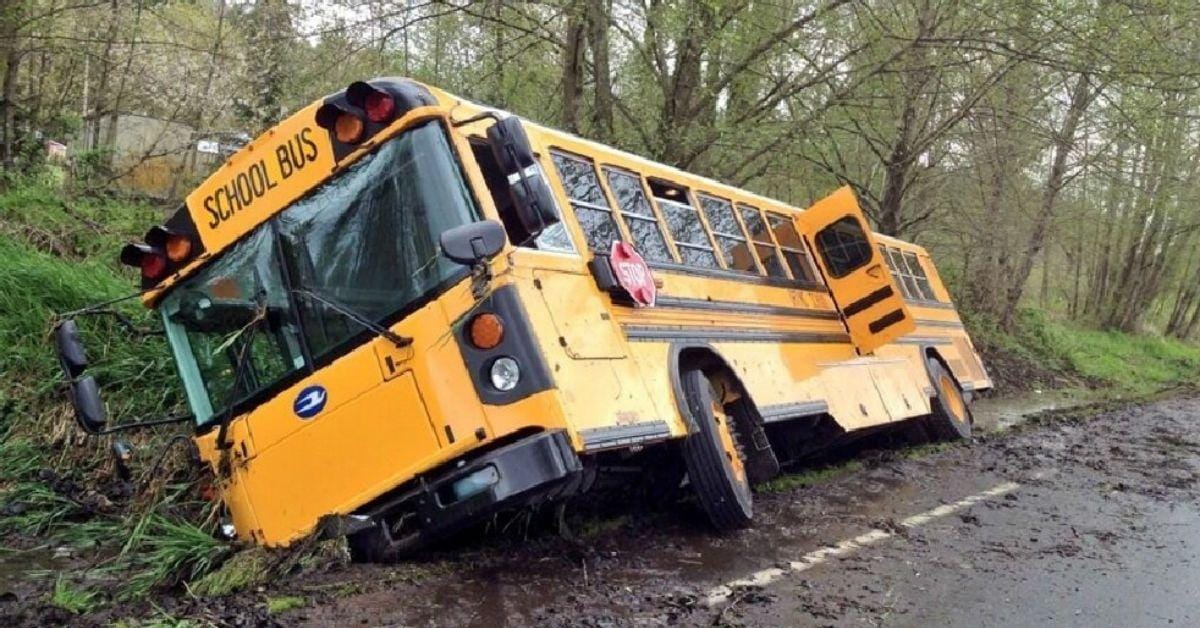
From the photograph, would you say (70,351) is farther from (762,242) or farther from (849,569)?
(762,242)

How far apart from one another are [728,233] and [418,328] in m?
3.58

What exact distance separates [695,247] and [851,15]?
736 cm

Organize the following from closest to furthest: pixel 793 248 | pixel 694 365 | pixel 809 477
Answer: pixel 694 365 → pixel 809 477 → pixel 793 248

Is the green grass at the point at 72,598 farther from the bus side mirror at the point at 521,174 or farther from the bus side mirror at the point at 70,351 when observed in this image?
the bus side mirror at the point at 521,174

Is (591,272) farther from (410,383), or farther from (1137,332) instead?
(1137,332)

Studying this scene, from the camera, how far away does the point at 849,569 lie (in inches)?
207

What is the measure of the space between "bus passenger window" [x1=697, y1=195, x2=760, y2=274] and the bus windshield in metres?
3.07

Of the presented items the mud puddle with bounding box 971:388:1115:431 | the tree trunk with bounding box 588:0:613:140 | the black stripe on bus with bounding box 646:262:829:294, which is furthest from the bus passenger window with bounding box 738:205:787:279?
the mud puddle with bounding box 971:388:1115:431

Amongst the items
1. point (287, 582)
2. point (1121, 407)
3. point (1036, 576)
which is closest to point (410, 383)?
point (287, 582)

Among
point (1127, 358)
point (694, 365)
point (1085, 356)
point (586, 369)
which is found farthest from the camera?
point (1127, 358)

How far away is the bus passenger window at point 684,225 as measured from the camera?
22.0 feet

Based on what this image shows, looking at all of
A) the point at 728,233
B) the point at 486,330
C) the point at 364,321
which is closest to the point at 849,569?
the point at 486,330

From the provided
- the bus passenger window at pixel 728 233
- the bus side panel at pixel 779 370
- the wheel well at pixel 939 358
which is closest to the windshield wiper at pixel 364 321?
the bus side panel at pixel 779 370

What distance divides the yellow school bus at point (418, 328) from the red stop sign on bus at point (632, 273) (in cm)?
1
